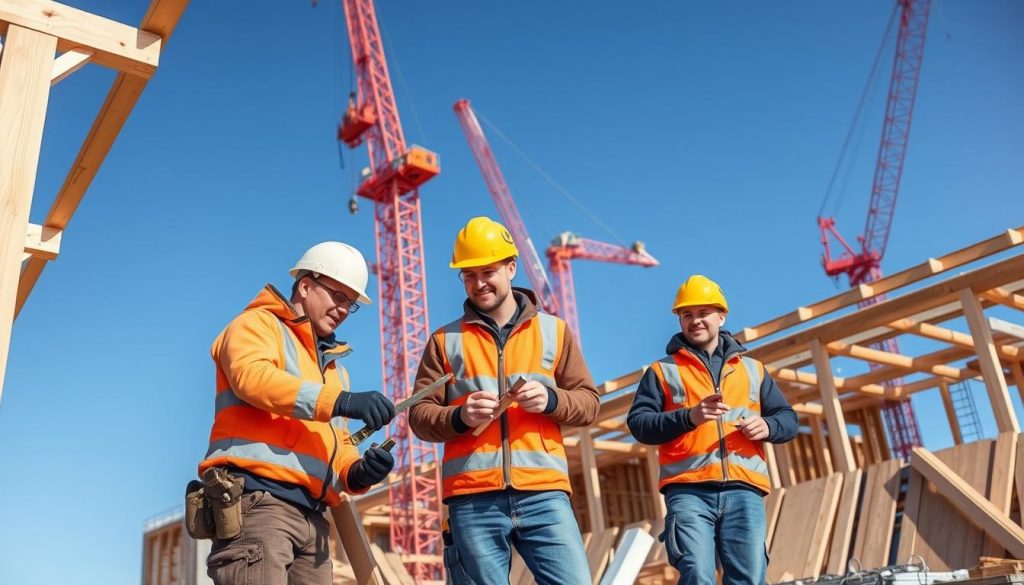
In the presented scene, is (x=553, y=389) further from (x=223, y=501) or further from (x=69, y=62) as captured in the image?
(x=69, y=62)

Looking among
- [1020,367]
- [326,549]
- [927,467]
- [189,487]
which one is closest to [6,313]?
[189,487]

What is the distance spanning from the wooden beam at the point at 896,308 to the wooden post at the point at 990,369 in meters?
0.17

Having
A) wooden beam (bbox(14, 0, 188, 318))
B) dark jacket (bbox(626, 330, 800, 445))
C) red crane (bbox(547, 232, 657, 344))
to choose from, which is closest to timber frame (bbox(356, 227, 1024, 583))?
dark jacket (bbox(626, 330, 800, 445))

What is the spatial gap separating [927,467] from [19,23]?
317 inches

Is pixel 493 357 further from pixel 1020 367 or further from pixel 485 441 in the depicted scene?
pixel 1020 367

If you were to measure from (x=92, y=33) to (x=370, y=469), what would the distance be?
2.16 m

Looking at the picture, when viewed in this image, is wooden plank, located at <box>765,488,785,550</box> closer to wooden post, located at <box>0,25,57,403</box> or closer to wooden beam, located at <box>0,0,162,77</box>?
wooden beam, located at <box>0,0,162,77</box>

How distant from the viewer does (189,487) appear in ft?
9.93

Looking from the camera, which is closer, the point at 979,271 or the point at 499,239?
the point at 499,239

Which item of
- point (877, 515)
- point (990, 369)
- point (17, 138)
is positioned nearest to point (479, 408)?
point (17, 138)

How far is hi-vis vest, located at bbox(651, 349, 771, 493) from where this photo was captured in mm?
4055

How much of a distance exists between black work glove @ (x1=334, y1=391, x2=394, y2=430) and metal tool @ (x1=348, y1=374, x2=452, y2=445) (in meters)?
0.13

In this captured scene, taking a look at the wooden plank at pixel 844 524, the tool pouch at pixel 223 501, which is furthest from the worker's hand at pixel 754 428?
the wooden plank at pixel 844 524

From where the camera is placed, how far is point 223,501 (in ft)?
9.41
